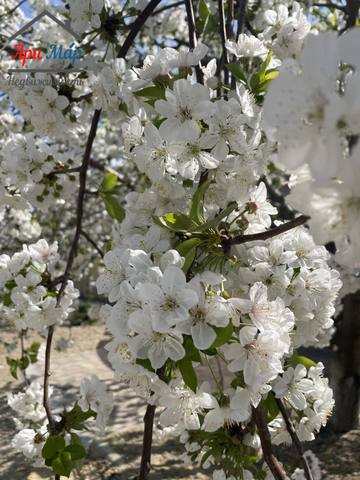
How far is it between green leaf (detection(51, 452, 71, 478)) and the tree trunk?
3022 millimetres

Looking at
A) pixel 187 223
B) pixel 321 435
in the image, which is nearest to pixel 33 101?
pixel 187 223

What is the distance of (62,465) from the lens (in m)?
1.29

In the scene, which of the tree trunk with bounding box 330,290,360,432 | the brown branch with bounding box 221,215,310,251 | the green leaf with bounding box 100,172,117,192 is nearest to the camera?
the brown branch with bounding box 221,215,310,251

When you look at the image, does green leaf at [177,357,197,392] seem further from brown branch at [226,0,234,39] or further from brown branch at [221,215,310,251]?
brown branch at [226,0,234,39]

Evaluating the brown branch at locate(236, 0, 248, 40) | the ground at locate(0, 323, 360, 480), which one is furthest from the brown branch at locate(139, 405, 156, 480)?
the ground at locate(0, 323, 360, 480)

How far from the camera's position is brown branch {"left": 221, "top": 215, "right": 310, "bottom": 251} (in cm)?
76

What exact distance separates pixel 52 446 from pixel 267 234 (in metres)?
1.03

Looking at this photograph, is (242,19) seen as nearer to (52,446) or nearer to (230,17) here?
(230,17)

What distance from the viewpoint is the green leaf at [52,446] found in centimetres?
130

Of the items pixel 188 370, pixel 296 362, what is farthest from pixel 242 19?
pixel 188 370

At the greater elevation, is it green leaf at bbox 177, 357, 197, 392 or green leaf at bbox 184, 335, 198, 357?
green leaf at bbox 184, 335, 198, 357

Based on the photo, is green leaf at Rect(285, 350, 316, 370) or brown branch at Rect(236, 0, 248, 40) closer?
green leaf at Rect(285, 350, 316, 370)

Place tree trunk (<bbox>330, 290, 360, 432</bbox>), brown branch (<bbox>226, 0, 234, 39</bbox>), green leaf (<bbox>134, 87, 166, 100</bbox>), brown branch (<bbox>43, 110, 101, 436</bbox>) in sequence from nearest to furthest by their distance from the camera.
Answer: green leaf (<bbox>134, 87, 166, 100</bbox>)
brown branch (<bbox>43, 110, 101, 436</bbox>)
brown branch (<bbox>226, 0, 234, 39</bbox>)
tree trunk (<bbox>330, 290, 360, 432</bbox>)

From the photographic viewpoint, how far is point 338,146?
1.76 ft
